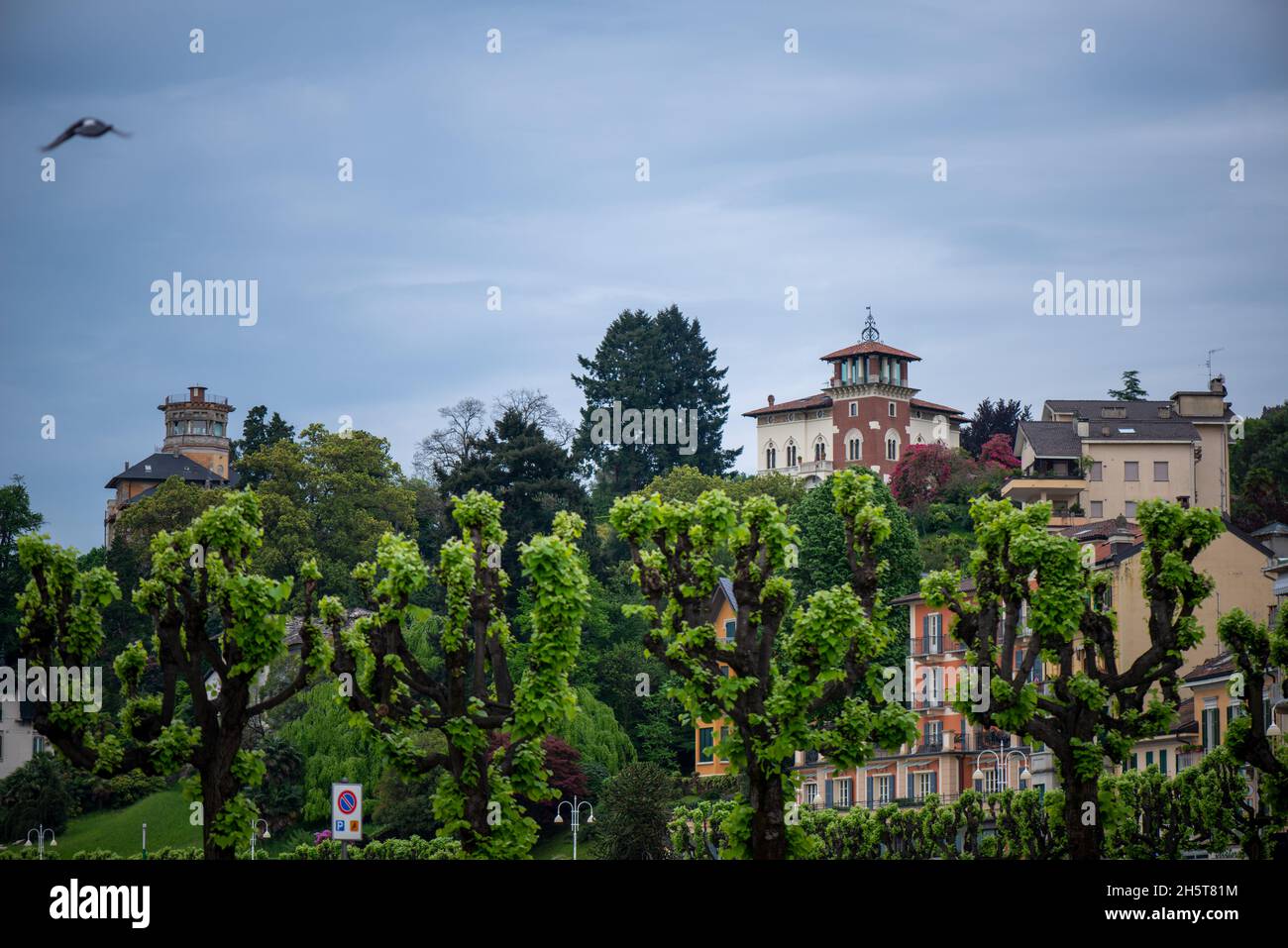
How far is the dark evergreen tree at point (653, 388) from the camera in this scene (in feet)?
519

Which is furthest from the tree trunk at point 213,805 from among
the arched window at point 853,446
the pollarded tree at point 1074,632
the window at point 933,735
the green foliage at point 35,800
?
the arched window at point 853,446

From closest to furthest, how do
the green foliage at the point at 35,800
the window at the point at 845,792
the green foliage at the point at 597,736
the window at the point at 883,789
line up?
the window at the point at 883,789 < the window at the point at 845,792 < the green foliage at the point at 597,736 < the green foliage at the point at 35,800

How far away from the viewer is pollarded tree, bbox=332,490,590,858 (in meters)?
42.8

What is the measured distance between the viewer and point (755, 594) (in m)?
42.5

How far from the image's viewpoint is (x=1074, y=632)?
46.0 metres

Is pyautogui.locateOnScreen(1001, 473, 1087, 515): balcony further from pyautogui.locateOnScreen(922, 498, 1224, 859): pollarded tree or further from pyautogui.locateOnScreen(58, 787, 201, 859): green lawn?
pyautogui.locateOnScreen(922, 498, 1224, 859): pollarded tree

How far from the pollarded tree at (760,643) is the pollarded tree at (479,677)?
2084mm

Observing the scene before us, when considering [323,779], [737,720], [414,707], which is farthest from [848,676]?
[323,779]

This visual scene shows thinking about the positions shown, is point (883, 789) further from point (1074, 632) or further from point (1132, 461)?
point (1132, 461)

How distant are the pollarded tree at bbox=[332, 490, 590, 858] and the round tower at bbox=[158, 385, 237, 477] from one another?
123 meters

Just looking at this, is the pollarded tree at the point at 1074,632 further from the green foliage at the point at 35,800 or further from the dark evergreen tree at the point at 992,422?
the dark evergreen tree at the point at 992,422
